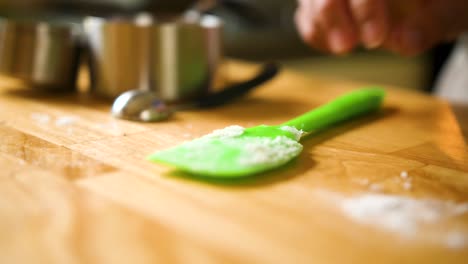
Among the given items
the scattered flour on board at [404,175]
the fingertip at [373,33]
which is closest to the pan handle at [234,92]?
the fingertip at [373,33]

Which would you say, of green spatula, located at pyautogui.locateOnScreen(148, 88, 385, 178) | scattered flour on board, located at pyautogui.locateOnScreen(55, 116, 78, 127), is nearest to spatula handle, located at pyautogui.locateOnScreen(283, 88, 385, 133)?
green spatula, located at pyautogui.locateOnScreen(148, 88, 385, 178)

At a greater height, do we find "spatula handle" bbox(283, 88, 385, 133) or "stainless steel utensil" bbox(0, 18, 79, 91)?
"stainless steel utensil" bbox(0, 18, 79, 91)

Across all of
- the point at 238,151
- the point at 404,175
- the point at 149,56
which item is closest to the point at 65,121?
the point at 149,56

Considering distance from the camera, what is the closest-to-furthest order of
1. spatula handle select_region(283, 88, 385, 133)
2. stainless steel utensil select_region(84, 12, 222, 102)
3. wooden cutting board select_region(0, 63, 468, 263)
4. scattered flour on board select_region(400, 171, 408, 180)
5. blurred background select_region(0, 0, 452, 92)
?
wooden cutting board select_region(0, 63, 468, 263) → scattered flour on board select_region(400, 171, 408, 180) → spatula handle select_region(283, 88, 385, 133) → stainless steel utensil select_region(84, 12, 222, 102) → blurred background select_region(0, 0, 452, 92)

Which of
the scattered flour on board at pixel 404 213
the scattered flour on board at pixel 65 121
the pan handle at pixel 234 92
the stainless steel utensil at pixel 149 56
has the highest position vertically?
the stainless steel utensil at pixel 149 56

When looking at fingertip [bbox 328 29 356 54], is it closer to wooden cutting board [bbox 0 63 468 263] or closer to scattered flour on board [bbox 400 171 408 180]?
wooden cutting board [bbox 0 63 468 263]

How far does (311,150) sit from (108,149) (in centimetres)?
20

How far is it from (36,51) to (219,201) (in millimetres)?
455

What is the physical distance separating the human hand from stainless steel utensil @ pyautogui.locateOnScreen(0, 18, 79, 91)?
0.37 meters

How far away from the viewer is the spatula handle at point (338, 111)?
1.73 feet

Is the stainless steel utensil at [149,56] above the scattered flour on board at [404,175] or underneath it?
above

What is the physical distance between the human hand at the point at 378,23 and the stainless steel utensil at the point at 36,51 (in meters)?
0.37

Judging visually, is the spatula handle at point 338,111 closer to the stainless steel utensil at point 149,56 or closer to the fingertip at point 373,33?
the fingertip at point 373,33

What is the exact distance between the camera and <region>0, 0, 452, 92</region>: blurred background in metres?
1.53
